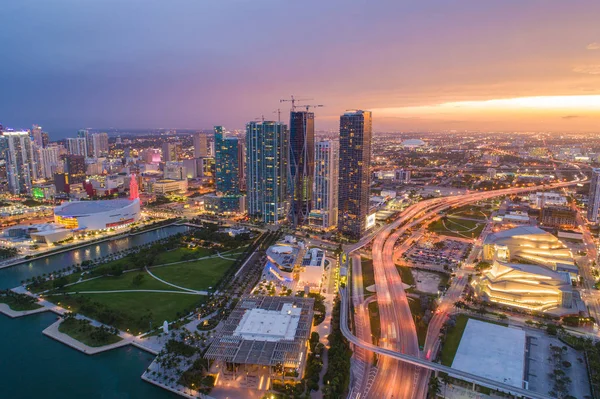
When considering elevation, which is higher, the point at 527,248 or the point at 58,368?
the point at 527,248

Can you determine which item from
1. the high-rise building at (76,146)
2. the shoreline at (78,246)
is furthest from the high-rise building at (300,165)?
the high-rise building at (76,146)

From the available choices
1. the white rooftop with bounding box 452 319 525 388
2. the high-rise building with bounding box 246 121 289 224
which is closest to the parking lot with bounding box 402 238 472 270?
the white rooftop with bounding box 452 319 525 388

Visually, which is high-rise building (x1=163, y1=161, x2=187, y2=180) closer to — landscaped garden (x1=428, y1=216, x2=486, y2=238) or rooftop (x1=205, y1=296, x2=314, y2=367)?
landscaped garden (x1=428, y1=216, x2=486, y2=238)

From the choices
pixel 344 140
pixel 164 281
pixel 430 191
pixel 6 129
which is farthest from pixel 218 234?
pixel 6 129

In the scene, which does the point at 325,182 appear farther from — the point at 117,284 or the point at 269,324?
the point at 269,324

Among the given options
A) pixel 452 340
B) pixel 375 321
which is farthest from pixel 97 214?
pixel 452 340

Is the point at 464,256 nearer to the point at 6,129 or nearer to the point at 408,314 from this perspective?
the point at 408,314
